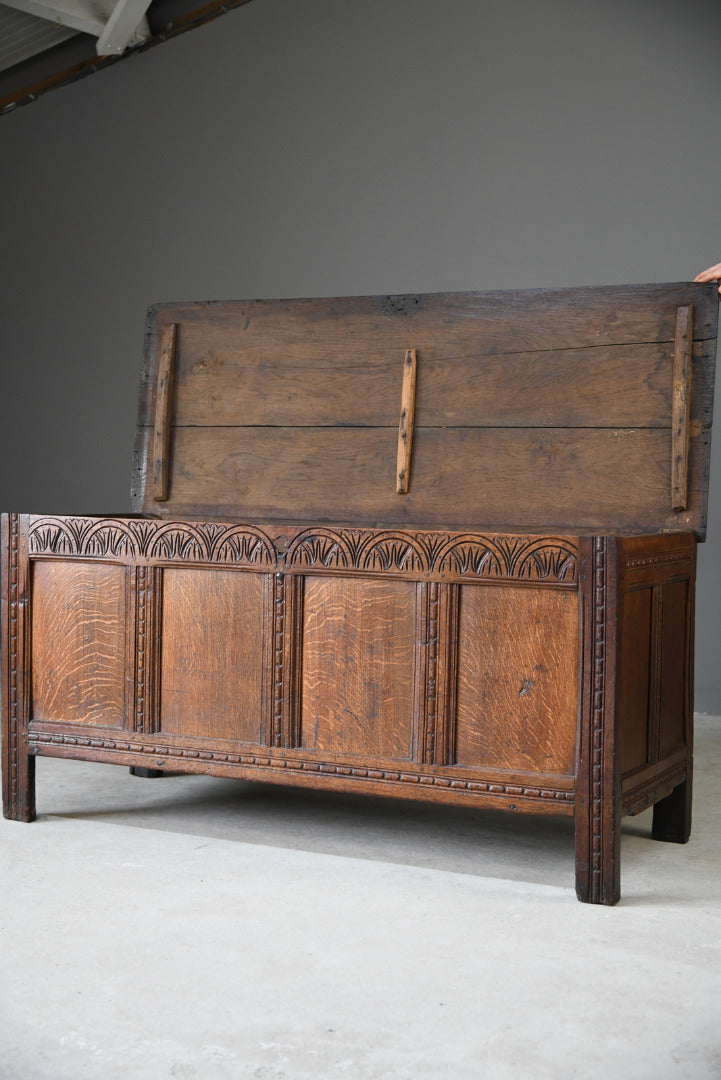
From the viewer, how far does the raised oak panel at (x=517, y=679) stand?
2.72 metres

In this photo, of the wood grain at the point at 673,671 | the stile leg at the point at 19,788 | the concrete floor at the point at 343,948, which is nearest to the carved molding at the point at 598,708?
the concrete floor at the point at 343,948

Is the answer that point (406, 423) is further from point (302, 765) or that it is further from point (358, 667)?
point (302, 765)

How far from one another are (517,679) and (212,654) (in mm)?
834

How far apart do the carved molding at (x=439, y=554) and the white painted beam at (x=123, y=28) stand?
3794mm

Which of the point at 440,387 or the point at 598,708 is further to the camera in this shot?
the point at 440,387

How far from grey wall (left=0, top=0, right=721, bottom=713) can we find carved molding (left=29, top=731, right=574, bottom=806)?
8.38 feet

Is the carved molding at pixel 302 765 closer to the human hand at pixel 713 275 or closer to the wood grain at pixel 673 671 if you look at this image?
the wood grain at pixel 673 671

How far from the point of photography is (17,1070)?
180 centimetres

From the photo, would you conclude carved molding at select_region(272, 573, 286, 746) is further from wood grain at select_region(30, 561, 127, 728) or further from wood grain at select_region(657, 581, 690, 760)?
wood grain at select_region(657, 581, 690, 760)

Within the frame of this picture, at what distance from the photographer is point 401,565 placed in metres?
2.90

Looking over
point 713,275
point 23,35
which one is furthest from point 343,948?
point 23,35

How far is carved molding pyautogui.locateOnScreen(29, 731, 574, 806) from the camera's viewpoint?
9.01 feet

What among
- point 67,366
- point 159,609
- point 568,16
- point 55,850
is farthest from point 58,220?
point 55,850

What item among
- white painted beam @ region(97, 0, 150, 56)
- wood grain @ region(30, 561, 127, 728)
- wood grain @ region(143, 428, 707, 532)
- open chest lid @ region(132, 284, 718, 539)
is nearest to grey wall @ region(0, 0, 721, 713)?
white painted beam @ region(97, 0, 150, 56)
